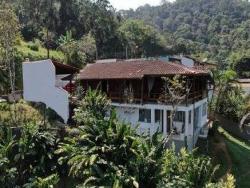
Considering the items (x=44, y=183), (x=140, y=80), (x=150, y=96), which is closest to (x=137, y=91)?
(x=140, y=80)

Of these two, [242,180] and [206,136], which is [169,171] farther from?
[206,136]

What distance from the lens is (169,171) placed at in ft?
88.1

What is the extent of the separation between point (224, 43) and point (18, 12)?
8826 cm

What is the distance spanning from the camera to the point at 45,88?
42969 mm

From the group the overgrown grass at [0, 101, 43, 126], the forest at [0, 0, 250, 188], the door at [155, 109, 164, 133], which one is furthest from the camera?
the overgrown grass at [0, 101, 43, 126]

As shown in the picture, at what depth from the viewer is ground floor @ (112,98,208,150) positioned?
36.6m

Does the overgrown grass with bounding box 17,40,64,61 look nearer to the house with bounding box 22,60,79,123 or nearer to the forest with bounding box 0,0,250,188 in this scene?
the forest with bounding box 0,0,250,188

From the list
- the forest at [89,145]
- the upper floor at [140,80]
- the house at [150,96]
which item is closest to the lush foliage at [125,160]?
the forest at [89,145]

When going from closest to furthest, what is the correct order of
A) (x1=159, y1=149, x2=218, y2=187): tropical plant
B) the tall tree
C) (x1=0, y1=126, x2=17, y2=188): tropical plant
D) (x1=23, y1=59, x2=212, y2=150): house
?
1. (x1=159, y1=149, x2=218, y2=187): tropical plant
2. (x1=0, y1=126, x2=17, y2=188): tropical plant
3. (x1=23, y1=59, x2=212, y2=150): house
4. the tall tree

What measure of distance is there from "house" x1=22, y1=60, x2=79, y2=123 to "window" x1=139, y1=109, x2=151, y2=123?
25.1ft

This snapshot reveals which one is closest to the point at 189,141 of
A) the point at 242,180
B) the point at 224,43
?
the point at 242,180

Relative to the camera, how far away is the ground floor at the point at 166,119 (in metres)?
36.6

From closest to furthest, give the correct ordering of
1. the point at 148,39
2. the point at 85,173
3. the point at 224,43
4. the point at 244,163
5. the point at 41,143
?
the point at 85,173 → the point at 41,143 → the point at 244,163 → the point at 148,39 → the point at 224,43

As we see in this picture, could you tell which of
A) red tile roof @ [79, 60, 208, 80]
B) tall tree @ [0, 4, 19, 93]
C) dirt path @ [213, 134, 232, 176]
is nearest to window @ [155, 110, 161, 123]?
red tile roof @ [79, 60, 208, 80]
